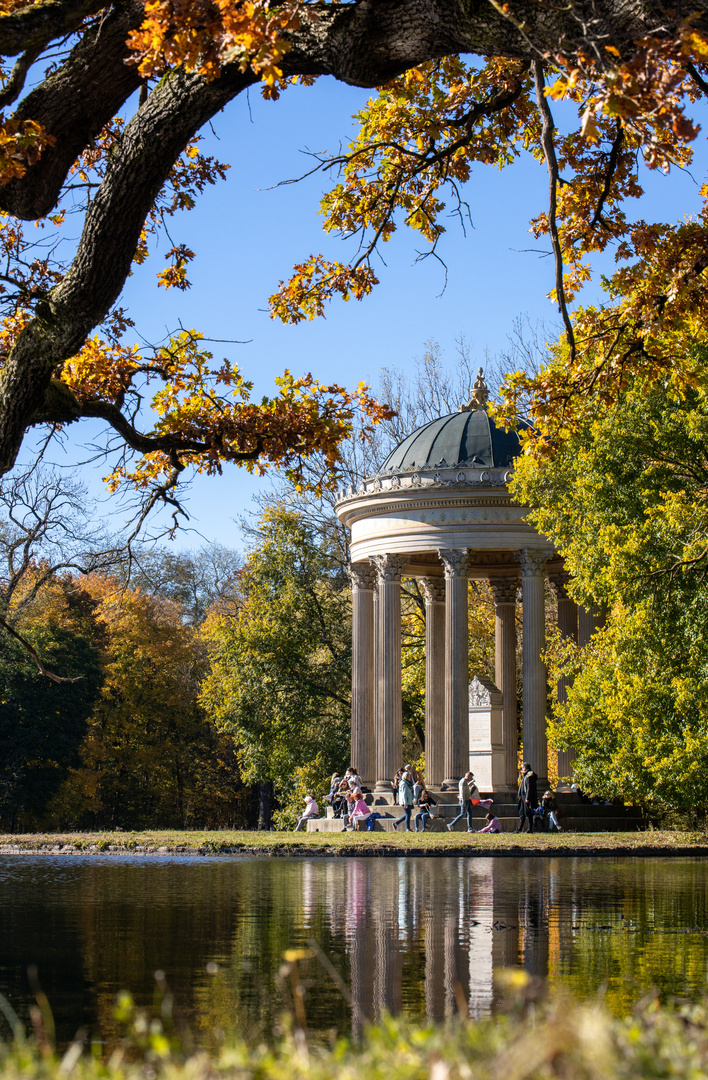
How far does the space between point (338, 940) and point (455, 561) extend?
3759 cm

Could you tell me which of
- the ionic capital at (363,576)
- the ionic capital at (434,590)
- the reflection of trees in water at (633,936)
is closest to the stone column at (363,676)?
the ionic capital at (363,576)

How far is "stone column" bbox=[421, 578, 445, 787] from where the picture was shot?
165ft

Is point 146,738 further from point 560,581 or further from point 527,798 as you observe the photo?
point 527,798

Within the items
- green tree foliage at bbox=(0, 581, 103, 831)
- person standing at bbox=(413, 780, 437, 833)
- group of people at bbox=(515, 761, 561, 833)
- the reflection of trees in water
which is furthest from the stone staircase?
the reflection of trees in water

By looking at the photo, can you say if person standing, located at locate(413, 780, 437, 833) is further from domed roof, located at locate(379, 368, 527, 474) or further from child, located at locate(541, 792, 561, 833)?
domed roof, located at locate(379, 368, 527, 474)

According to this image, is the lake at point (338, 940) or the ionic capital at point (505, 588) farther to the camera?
the ionic capital at point (505, 588)

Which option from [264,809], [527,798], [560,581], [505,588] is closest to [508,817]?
[527,798]

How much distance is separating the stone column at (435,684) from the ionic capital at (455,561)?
512cm

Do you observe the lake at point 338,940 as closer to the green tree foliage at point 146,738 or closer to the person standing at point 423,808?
the person standing at point 423,808

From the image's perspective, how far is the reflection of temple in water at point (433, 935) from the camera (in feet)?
24.1

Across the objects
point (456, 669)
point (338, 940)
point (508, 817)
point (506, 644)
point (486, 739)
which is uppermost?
point (506, 644)

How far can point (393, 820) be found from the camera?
1764 inches

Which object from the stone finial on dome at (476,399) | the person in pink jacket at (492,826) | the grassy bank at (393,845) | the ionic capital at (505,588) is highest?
the stone finial on dome at (476,399)

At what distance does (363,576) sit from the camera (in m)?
51.5
